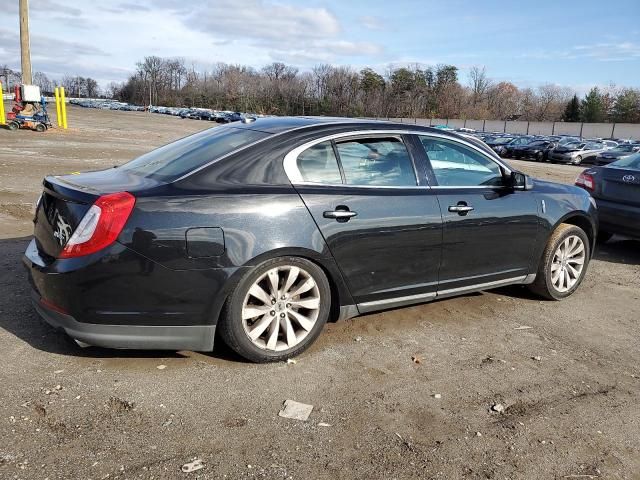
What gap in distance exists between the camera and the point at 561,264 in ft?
16.9

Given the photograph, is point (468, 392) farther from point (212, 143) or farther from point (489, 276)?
point (212, 143)

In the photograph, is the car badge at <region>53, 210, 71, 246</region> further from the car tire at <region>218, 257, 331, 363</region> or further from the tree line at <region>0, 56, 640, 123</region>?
the tree line at <region>0, 56, 640, 123</region>

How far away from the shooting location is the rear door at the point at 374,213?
11.9ft

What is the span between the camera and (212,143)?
154 inches

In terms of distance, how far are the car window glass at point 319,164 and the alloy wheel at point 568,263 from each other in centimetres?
249

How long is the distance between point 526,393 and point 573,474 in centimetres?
77

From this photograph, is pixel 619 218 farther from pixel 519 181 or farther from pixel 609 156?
pixel 609 156

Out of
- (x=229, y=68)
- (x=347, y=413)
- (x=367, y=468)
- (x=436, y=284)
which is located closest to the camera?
(x=367, y=468)

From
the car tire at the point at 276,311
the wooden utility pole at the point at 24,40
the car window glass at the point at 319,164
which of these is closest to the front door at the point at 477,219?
the car window glass at the point at 319,164

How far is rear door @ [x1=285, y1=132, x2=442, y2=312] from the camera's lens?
3.63 meters

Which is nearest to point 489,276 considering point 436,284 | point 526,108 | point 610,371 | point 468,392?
point 436,284

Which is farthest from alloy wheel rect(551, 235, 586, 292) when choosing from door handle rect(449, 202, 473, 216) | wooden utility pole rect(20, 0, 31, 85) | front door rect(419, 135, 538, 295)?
wooden utility pole rect(20, 0, 31, 85)

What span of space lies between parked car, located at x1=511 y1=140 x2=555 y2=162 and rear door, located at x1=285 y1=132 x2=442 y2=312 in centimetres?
3472

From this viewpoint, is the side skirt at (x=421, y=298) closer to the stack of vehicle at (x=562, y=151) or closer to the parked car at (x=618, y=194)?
the parked car at (x=618, y=194)
